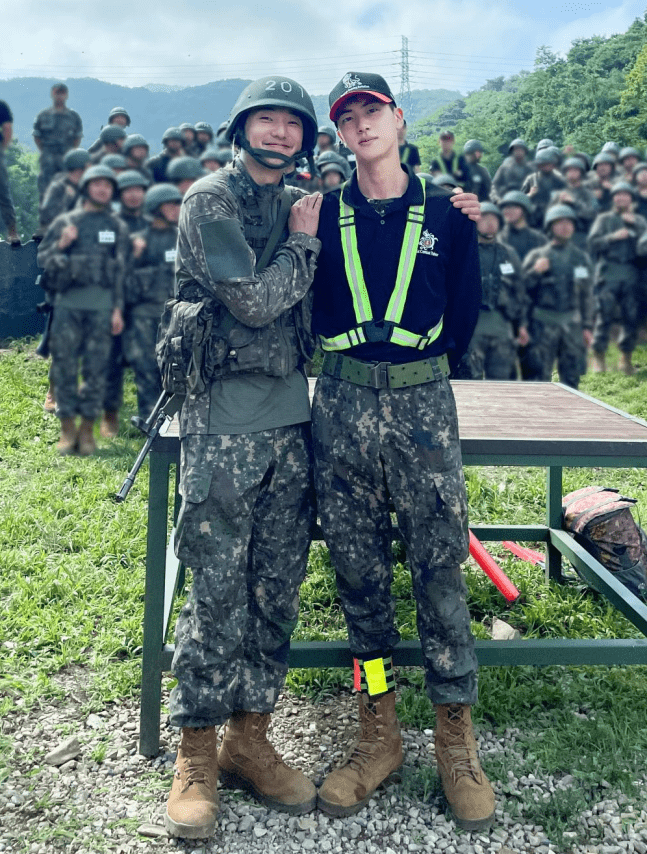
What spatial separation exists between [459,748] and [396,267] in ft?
4.86

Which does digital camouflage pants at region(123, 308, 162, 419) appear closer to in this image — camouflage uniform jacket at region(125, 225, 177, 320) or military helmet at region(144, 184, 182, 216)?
camouflage uniform jacket at region(125, 225, 177, 320)

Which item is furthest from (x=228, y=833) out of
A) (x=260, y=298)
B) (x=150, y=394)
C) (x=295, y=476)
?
(x=150, y=394)

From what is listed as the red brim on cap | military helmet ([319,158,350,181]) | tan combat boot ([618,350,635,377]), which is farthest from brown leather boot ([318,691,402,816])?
tan combat boot ([618,350,635,377])

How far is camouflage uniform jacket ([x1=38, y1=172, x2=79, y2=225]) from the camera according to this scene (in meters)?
9.45

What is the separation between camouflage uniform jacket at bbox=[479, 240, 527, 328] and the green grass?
2.11m

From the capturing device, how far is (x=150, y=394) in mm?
6746

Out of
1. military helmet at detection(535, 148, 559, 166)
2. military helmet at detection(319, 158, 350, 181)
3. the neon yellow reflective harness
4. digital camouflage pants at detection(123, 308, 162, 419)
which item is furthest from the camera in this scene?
military helmet at detection(535, 148, 559, 166)

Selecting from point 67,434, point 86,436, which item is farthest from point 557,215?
point 67,434

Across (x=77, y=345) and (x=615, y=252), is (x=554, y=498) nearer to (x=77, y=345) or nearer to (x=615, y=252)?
(x=77, y=345)

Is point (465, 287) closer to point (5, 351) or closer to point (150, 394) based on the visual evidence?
point (150, 394)

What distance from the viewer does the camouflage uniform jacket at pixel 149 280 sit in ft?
22.3

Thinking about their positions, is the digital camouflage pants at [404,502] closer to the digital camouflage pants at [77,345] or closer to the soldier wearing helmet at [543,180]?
the digital camouflage pants at [77,345]

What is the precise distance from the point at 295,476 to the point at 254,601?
1.37 ft

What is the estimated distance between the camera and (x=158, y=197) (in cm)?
726
